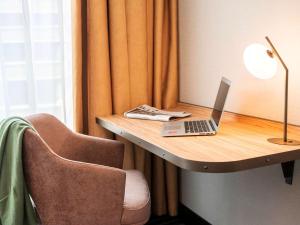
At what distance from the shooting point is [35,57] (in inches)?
83.4

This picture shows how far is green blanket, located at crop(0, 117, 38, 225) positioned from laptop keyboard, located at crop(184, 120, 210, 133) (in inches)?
28.3

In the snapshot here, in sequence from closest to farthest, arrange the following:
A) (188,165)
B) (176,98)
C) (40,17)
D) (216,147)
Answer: (188,165), (216,147), (40,17), (176,98)

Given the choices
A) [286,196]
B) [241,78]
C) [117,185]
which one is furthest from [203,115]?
[117,185]

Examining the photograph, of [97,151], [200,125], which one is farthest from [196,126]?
[97,151]

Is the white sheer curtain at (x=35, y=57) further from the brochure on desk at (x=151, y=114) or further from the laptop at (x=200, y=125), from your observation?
the laptop at (x=200, y=125)

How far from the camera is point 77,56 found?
6.92 feet

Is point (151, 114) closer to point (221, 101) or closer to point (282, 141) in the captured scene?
point (221, 101)

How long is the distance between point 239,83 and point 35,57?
1.16 meters

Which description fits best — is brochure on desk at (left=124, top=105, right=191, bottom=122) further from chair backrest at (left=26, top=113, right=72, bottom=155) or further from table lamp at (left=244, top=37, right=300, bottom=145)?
table lamp at (left=244, top=37, right=300, bottom=145)

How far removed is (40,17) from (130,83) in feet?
2.14

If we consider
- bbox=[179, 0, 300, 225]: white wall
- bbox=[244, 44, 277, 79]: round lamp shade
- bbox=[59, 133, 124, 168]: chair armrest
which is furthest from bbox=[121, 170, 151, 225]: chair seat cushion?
bbox=[244, 44, 277, 79]: round lamp shade

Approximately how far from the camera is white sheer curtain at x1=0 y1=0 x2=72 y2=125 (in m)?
2.04

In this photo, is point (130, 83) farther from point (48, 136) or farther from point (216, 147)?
point (216, 147)

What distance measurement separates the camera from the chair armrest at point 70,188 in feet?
4.83
